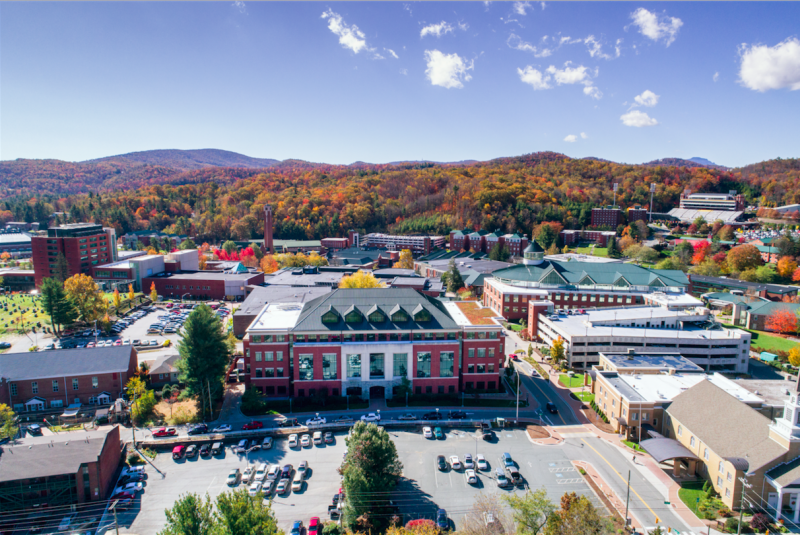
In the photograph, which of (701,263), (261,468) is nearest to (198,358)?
(261,468)

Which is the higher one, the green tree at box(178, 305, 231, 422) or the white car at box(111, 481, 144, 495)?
the green tree at box(178, 305, 231, 422)

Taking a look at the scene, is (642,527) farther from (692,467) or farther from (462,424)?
(462,424)

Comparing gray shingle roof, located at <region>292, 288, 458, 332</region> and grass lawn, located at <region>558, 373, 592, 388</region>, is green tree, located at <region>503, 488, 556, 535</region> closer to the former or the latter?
gray shingle roof, located at <region>292, 288, 458, 332</region>

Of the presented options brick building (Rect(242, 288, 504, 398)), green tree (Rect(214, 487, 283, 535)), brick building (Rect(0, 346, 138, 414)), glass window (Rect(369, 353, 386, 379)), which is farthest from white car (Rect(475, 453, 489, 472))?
brick building (Rect(0, 346, 138, 414))

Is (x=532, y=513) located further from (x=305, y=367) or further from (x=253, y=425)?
(x=305, y=367)

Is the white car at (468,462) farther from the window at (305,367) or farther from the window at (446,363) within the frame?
the window at (305,367)

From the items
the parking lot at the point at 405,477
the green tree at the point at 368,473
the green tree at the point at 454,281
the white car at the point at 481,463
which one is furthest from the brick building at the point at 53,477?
the green tree at the point at 454,281
